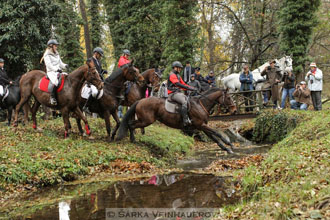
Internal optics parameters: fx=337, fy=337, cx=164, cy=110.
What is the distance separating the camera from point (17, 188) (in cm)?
756

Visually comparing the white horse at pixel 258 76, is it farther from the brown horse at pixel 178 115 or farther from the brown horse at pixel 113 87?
the brown horse at pixel 113 87

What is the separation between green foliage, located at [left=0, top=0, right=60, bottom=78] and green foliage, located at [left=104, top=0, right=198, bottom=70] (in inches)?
332

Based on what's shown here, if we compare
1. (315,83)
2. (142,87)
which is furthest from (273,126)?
(142,87)

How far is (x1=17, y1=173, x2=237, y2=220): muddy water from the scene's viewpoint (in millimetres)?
6121

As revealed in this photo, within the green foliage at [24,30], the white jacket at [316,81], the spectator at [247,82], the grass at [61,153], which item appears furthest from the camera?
the spectator at [247,82]

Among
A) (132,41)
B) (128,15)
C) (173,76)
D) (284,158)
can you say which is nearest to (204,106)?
(173,76)

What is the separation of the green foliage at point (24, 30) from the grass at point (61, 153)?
19.3ft

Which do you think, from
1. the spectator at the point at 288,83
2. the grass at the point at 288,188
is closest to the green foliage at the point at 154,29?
the spectator at the point at 288,83

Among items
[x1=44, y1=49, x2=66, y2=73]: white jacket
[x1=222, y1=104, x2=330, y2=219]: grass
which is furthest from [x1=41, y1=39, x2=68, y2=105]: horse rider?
[x1=222, y1=104, x2=330, y2=219]: grass

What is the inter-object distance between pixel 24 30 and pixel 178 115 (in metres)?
10.5

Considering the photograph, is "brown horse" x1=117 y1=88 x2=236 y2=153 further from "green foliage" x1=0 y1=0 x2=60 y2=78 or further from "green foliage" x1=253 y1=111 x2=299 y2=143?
"green foliage" x1=0 y1=0 x2=60 y2=78

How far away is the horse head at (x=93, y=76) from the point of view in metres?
11.5

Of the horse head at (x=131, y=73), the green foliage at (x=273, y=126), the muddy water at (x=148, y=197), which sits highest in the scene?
the horse head at (x=131, y=73)

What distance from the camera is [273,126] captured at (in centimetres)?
1596
